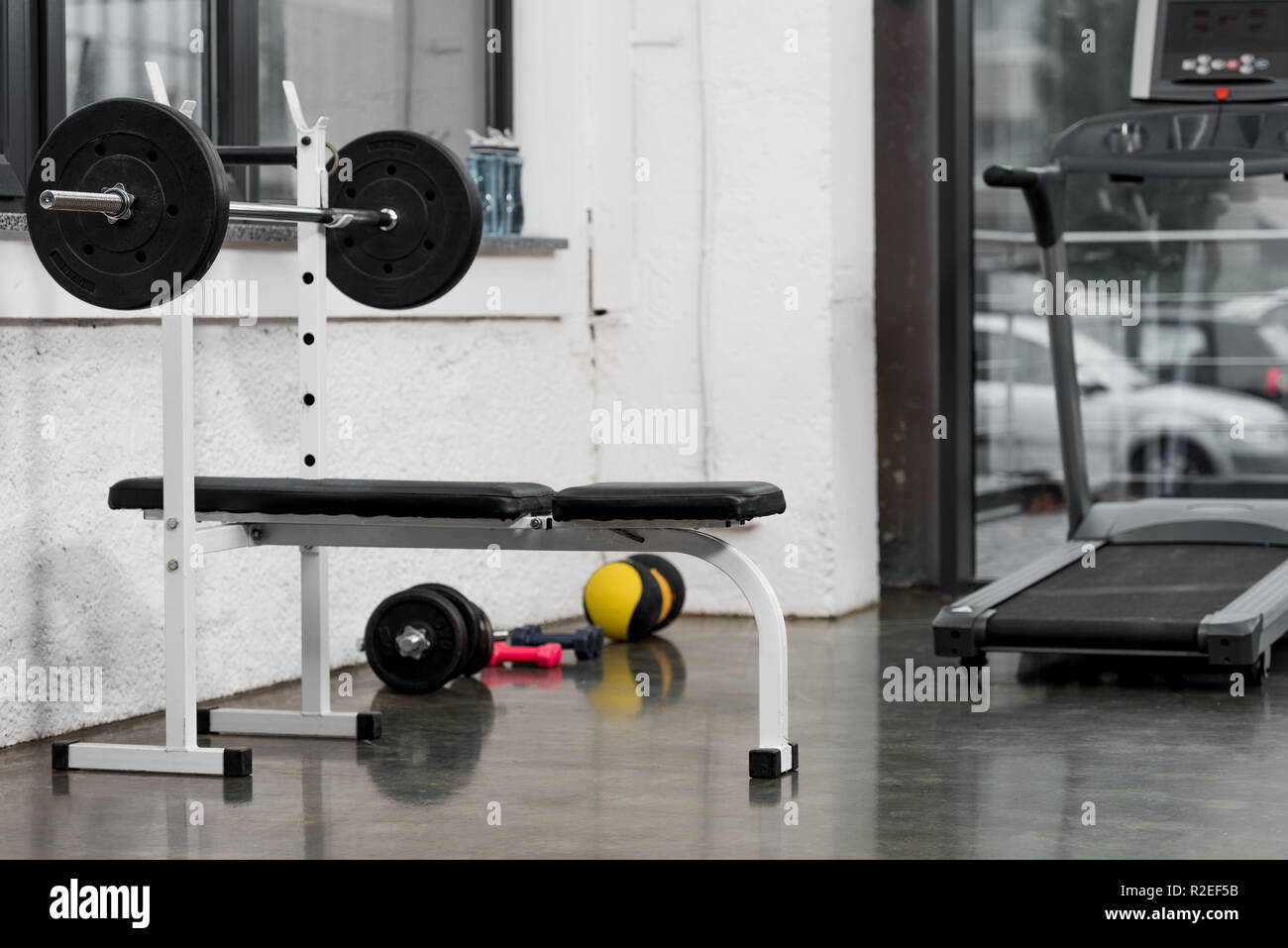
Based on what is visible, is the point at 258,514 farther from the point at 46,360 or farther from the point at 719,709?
the point at 719,709

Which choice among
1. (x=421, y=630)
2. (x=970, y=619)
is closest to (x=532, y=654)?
(x=421, y=630)

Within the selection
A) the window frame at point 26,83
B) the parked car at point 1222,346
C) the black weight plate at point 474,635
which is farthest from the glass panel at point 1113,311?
the window frame at point 26,83

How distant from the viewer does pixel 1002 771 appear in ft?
12.0

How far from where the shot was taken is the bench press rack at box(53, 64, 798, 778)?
3582 millimetres

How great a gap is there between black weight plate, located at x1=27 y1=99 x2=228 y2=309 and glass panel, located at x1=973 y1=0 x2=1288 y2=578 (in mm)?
3229

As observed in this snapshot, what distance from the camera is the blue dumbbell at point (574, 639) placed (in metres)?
5.09

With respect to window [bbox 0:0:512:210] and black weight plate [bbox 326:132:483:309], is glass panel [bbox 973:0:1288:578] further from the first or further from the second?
black weight plate [bbox 326:132:483:309]

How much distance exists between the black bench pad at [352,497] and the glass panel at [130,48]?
3.03 ft

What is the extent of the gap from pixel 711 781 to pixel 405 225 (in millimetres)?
1407

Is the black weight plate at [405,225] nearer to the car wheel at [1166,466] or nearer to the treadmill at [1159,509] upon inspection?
the treadmill at [1159,509]

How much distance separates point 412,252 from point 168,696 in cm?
110

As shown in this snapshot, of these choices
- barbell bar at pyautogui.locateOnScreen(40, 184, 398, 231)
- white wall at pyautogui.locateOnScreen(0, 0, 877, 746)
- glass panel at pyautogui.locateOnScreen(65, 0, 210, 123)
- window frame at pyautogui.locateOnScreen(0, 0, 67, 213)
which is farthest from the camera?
white wall at pyautogui.locateOnScreen(0, 0, 877, 746)

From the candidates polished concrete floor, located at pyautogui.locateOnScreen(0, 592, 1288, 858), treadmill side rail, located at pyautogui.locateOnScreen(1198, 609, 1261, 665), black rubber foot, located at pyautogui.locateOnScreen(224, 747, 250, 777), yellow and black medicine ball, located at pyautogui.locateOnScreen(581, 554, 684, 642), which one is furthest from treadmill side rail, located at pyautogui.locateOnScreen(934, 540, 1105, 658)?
black rubber foot, located at pyautogui.locateOnScreen(224, 747, 250, 777)
